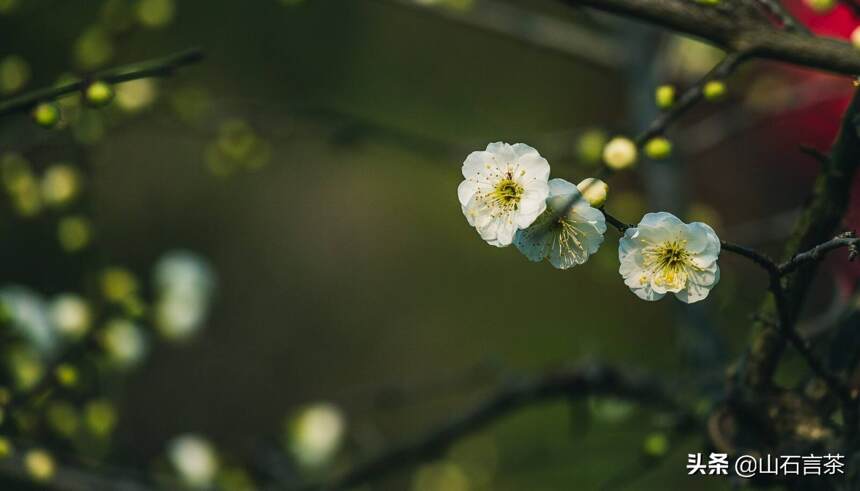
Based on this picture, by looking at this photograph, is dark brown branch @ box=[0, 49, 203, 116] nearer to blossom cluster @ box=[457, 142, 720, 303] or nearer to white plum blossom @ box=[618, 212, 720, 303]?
blossom cluster @ box=[457, 142, 720, 303]

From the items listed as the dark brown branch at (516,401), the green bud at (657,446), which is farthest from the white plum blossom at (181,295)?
the green bud at (657,446)

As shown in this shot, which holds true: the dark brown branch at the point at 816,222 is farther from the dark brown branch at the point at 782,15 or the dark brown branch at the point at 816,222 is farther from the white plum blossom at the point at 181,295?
the white plum blossom at the point at 181,295

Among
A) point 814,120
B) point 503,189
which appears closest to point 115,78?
point 503,189

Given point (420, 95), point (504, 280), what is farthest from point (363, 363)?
point (420, 95)

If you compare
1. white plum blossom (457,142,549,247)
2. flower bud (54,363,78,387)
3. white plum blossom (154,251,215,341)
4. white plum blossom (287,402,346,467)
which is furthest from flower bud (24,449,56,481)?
white plum blossom (457,142,549,247)

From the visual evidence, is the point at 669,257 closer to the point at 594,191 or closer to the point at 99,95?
the point at 594,191

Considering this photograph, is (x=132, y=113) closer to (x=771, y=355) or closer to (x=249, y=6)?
(x=771, y=355)
